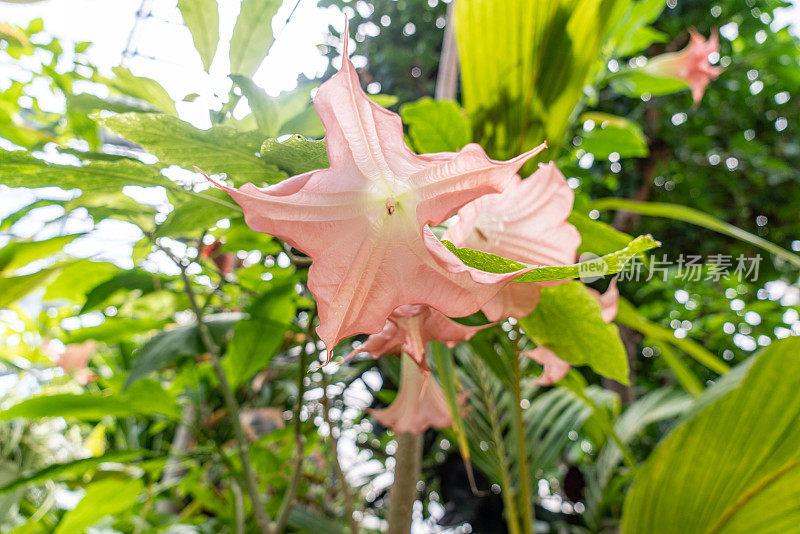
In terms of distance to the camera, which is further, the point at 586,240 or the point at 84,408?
the point at 84,408

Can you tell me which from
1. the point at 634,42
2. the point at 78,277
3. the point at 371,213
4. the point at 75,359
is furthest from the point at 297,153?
the point at 634,42

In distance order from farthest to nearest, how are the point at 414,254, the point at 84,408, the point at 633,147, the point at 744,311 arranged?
the point at 744,311 → the point at 633,147 → the point at 84,408 → the point at 414,254

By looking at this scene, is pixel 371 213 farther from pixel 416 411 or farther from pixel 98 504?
pixel 98 504

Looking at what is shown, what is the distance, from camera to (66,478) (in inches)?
31.5

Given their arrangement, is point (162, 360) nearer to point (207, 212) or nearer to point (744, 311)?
point (207, 212)

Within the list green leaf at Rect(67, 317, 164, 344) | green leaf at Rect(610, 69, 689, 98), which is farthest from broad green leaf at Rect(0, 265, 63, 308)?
green leaf at Rect(610, 69, 689, 98)

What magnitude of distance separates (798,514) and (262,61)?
0.47 meters

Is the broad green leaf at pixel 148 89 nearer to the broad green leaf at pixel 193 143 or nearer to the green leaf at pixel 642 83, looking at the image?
the broad green leaf at pixel 193 143

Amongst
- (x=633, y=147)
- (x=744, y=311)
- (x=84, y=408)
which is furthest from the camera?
(x=744, y=311)

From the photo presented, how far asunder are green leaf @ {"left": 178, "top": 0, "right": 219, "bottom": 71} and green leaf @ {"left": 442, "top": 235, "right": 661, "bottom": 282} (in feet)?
0.50

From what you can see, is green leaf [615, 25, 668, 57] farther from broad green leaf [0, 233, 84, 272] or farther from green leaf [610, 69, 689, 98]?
broad green leaf [0, 233, 84, 272]

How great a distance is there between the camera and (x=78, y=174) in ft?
0.74

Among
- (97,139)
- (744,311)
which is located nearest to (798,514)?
(97,139)

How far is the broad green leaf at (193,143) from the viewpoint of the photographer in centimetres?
19
